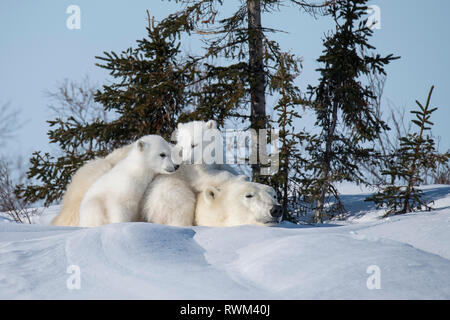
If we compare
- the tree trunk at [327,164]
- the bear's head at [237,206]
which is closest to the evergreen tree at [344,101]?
the tree trunk at [327,164]

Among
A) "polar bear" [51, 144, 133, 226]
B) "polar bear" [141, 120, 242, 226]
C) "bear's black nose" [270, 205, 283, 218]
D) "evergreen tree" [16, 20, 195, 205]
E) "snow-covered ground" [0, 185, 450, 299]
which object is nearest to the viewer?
"snow-covered ground" [0, 185, 450, 299]

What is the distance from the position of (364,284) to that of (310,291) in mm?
246

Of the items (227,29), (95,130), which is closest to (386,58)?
(227,29)

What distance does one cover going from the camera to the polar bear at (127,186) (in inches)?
143

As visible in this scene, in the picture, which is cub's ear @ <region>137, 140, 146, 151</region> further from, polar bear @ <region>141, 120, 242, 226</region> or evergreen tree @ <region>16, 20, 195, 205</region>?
evergreen tree @ <region>16, 20, 195, 205</region>

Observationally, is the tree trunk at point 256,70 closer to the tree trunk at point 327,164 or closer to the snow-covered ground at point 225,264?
the tree trunk at point 327,164

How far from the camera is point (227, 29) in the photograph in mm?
7684

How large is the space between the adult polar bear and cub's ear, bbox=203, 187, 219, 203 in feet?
0.44

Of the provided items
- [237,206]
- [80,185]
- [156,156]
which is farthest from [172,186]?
[80,185]

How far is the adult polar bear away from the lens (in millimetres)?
3641

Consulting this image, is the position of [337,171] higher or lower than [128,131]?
lower

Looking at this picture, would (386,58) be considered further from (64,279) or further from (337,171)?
(64,279)

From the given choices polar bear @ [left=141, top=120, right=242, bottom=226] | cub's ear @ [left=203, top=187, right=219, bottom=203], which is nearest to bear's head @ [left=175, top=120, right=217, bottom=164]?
polar bear @ [left=141, top=120, right=242, bottom=226]
